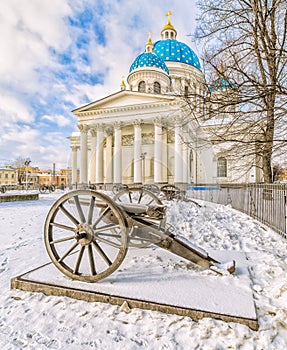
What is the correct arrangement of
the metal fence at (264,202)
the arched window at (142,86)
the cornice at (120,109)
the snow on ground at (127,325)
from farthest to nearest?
1. the arched window at (142,86)
2. the cornice at (120,109)
3. the metal fence at (264,202)
4. the snow on ground at (127,325)

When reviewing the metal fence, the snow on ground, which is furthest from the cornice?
the snow on ground

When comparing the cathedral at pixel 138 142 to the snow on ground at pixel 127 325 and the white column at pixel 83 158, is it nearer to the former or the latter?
the white column at pixel 83 158

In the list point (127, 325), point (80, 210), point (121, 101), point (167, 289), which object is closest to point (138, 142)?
point (121, 101)

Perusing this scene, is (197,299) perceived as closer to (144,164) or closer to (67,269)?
(67,269)

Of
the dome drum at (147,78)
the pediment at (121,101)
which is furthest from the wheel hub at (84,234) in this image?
the dome drum at (147,78)

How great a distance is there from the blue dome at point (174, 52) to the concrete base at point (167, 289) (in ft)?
131

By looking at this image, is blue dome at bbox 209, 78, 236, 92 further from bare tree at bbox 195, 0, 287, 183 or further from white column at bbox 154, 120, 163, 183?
white column at bbox 154, 120, 163, 183

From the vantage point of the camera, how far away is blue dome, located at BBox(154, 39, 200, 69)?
37750 mm

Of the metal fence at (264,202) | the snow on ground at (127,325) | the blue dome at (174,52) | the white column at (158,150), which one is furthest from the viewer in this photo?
the blue dome at (174,52)

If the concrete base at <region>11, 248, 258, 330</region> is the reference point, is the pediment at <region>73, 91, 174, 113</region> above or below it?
above

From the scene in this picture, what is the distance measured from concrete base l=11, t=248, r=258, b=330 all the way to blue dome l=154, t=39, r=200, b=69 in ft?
131

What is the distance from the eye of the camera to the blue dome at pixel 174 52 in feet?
124

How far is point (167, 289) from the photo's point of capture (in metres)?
2.71

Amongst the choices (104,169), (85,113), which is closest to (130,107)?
(85,113)
